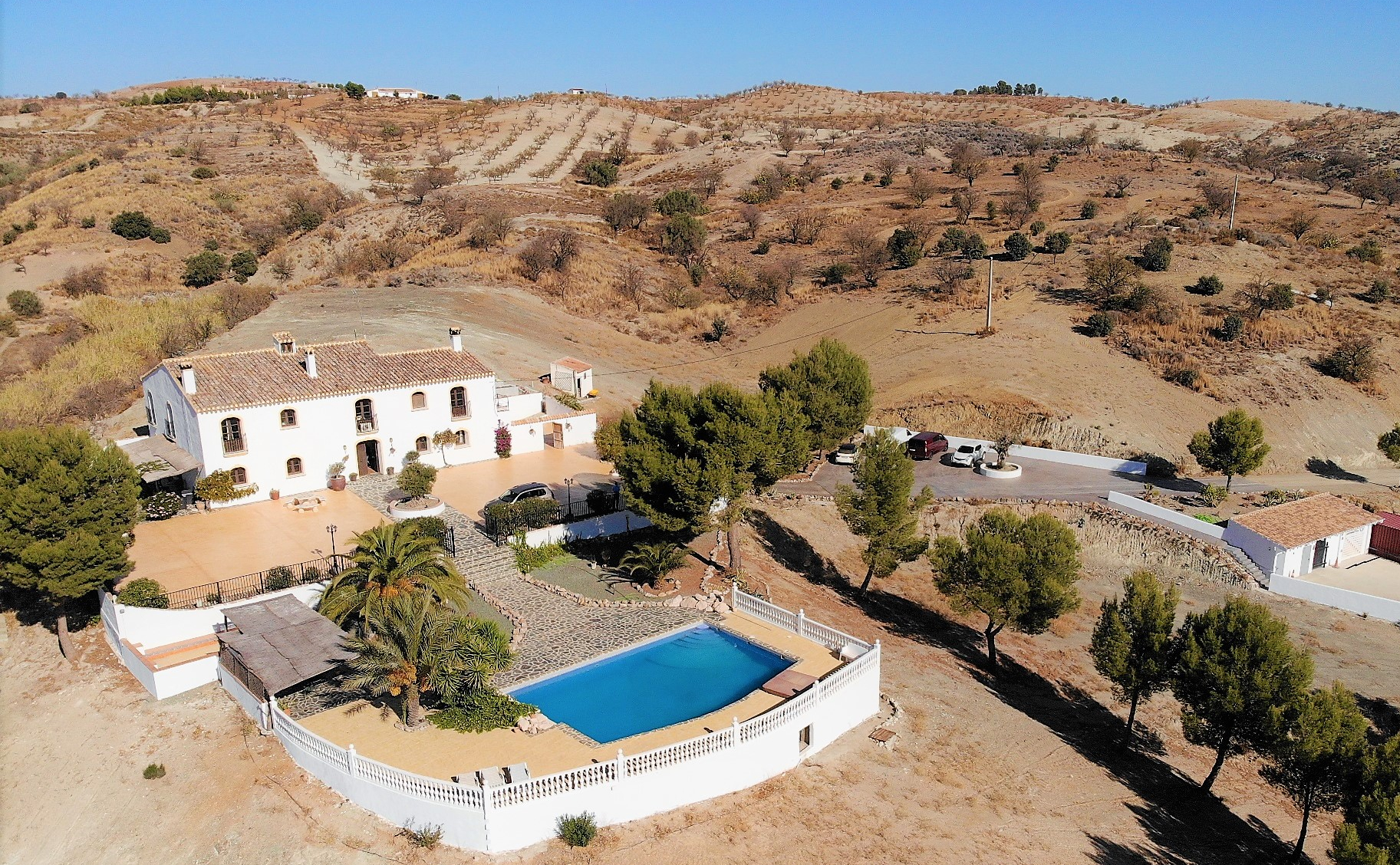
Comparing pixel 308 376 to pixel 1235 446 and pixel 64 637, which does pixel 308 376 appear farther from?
pixel 1235 446

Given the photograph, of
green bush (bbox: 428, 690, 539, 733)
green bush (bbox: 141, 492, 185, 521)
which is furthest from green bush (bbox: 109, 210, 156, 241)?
green bush (bbox: 428, 690, 539, 733)

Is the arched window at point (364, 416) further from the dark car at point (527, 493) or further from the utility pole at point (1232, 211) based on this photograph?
the utility pole at point (1232, 211)

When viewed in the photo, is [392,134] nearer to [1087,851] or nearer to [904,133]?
[904,133]

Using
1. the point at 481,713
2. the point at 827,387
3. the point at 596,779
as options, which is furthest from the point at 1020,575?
the point at 481,713

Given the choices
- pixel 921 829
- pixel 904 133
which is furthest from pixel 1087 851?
pixel 904 133

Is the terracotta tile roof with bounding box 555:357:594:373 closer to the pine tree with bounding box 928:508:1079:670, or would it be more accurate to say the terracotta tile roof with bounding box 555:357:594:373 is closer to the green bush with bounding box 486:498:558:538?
the green bush with bounding box 486:498:558:538

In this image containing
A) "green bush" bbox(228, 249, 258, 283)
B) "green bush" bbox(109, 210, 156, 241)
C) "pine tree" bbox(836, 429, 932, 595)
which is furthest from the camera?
"green bush" bbox(109, 210, 156, 241)

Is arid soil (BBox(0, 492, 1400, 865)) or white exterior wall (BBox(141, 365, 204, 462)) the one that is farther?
white exterior wall (BBox(141, 365, 204, 462))
